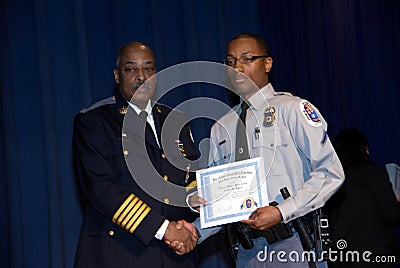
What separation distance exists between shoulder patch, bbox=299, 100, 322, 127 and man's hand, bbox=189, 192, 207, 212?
661mm

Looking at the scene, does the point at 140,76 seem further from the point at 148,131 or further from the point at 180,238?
the point at 180,238

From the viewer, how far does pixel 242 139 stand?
11.2 ft

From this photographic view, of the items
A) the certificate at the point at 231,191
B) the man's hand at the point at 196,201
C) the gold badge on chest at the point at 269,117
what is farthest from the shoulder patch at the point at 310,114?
the man's hand at the point at 196,201

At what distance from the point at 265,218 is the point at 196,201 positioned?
41 centimetres

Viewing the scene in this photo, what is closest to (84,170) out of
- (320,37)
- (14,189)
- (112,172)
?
(112,172)

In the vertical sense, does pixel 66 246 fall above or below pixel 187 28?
below

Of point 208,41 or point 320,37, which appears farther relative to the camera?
point 320,37

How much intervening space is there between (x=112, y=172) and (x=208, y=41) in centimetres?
251

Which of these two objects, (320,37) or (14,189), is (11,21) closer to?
(14,189)

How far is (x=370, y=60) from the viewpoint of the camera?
6.21m

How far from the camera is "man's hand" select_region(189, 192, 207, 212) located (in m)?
3.27

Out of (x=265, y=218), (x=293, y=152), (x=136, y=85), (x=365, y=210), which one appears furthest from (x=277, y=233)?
(x=365, y=210)

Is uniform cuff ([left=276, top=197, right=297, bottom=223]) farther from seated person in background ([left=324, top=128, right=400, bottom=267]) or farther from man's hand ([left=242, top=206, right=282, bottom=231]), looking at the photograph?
seated person in background ([left=324, top=128, right=400, bottom=267])

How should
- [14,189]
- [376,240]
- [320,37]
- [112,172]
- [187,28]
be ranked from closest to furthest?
[112,172]
[14,189]
[376,240]
[187,28]
[320,37]
